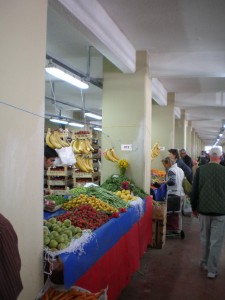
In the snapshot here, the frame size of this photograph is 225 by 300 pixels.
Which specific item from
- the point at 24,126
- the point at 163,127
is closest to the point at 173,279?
the point at 24,126

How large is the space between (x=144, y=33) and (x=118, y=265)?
358 cm

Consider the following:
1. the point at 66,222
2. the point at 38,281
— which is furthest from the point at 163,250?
the point at 38,281

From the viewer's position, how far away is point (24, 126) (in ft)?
8.15

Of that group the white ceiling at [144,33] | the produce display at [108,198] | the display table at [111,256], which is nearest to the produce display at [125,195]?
the display table at [111,256]

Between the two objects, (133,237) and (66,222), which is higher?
(66,222)

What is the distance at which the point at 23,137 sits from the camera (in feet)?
Result: 8.13

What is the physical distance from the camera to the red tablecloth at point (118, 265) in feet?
10.5

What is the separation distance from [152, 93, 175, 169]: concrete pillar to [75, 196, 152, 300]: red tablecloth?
5.06m

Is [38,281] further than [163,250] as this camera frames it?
No

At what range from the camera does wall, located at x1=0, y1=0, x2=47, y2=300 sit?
7.45 ft

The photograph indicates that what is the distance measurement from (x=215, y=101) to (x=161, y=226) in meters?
6.47

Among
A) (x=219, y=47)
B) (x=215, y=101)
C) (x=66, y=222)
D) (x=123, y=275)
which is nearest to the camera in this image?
(x=66, y=222)

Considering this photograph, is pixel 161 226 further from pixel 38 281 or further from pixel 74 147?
pixel 38 281

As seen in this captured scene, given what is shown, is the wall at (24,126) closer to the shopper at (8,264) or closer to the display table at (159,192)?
the shopper at (8,264)
